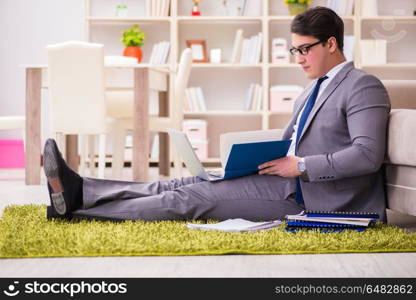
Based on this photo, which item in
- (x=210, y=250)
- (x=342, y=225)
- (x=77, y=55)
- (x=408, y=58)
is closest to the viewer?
(x=210, y=250)

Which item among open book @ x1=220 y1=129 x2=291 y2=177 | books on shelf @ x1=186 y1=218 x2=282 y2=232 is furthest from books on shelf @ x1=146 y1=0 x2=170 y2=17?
books on shelf @ x1=186 y1=218 x2=282 y2=232

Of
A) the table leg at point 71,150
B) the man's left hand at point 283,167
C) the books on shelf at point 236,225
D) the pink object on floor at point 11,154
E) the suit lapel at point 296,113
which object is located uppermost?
the suit lapel at point 296,113

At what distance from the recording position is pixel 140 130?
4520 mm

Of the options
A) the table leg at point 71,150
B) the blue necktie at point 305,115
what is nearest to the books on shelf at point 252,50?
the table leg at point 71,150

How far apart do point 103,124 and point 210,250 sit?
102 inches

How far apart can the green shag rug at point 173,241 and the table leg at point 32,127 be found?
2333 millimetres

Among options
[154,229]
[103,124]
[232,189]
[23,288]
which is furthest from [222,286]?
[103,124]

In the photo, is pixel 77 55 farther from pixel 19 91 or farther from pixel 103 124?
pixel 19 91

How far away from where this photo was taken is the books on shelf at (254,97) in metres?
6.48

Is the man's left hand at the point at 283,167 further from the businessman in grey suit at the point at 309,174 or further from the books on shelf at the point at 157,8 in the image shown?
the books on shelf at the point at 157,8

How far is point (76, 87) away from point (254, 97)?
236 centimetres

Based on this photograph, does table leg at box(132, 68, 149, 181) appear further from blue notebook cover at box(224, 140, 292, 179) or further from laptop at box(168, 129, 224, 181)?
blue notebook cover at box(224, 140, 292, 179)

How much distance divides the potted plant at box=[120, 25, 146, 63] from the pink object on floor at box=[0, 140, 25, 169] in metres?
1.22

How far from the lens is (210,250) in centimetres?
198
